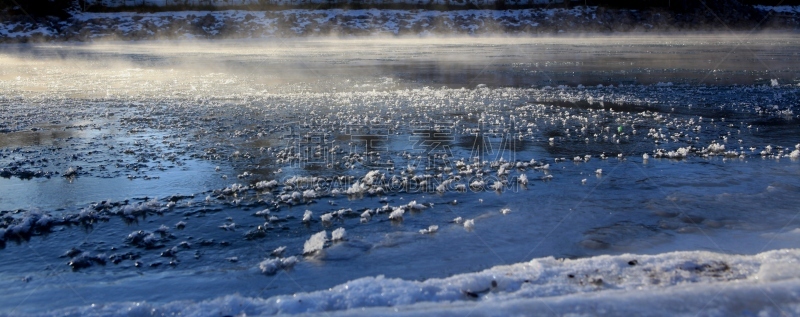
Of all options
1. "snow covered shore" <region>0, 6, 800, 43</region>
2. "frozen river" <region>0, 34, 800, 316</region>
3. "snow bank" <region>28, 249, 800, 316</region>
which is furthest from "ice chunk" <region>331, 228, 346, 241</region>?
"snow covered shore" <region>0, 6, 800, 43</region>

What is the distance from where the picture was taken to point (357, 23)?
40.2 metres

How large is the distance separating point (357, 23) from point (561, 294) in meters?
38.0

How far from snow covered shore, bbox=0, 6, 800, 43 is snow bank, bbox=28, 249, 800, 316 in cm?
3535

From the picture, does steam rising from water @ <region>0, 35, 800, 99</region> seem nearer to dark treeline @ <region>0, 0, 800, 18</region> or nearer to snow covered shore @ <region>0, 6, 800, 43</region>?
snow covered shore @ <region>0, 6, 800, 43</region>

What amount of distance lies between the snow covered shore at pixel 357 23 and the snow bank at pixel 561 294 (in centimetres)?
3535

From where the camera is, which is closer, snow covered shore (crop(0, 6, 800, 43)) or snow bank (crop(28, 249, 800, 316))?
snow bank (crop(28, 249, 800, 316))

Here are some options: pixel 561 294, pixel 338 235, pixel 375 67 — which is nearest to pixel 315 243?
pixel 338 235

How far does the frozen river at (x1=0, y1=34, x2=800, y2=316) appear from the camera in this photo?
3.54 meters

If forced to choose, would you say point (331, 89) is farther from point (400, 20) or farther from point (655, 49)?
point (400, 20)

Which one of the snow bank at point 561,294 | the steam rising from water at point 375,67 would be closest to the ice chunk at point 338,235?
the snow bank at point 561,294

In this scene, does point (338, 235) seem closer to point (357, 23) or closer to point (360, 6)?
point (357, 23)

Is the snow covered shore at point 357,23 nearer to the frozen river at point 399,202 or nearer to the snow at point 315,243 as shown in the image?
the frozen river at point 399,202

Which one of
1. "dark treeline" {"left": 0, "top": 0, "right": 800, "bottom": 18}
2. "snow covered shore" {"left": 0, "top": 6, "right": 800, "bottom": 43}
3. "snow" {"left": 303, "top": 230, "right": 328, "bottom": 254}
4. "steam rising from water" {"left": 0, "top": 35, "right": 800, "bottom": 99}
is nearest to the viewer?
"snow" {"left": 303, "top": 230, "right": 328, "bottom": 254}

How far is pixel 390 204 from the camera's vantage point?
17.1ft
